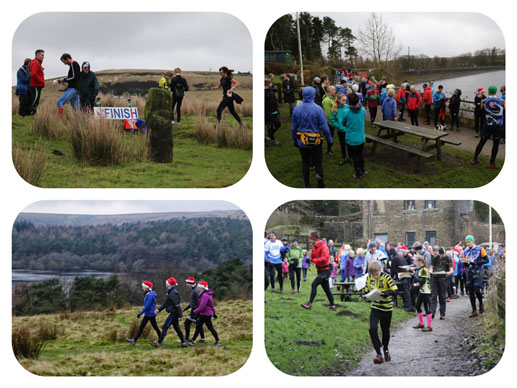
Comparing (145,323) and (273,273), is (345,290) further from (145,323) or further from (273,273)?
(145,323)

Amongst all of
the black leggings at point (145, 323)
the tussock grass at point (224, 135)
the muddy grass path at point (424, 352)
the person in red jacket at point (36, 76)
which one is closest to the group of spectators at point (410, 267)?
the muddy grass path at point (424, 352)

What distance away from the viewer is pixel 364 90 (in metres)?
7.50

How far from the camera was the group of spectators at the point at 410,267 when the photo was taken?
6.78 metres

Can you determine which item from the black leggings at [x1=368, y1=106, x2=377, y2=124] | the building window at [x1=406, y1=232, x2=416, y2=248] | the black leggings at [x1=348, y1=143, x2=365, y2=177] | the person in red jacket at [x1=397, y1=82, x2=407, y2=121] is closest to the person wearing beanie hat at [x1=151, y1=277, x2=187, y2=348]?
the black leggings at [x1=348, y1=143, x2=365, y2=177]

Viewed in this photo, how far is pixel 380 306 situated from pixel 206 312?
1982 millimetres

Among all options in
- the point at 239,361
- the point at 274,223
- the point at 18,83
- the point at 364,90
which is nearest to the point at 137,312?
the point at 239,361

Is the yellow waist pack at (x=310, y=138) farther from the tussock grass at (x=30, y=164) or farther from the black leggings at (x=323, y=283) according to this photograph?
the tussock grass at (x=30, y=164)

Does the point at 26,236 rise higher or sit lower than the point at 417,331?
higher

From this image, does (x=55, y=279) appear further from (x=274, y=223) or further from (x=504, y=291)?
(x=504, y=291)

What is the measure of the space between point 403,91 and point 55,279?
4.95 m

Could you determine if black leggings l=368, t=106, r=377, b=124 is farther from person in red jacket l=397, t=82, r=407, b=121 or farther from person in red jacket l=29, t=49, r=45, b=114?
person in red jacket l=29, t=49, r=45, b=114

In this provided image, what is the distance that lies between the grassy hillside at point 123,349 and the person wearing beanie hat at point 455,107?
3.53 metres

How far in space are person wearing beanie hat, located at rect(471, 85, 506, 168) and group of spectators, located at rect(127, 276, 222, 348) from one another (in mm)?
3658

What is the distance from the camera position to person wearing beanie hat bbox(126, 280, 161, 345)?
684 cm
